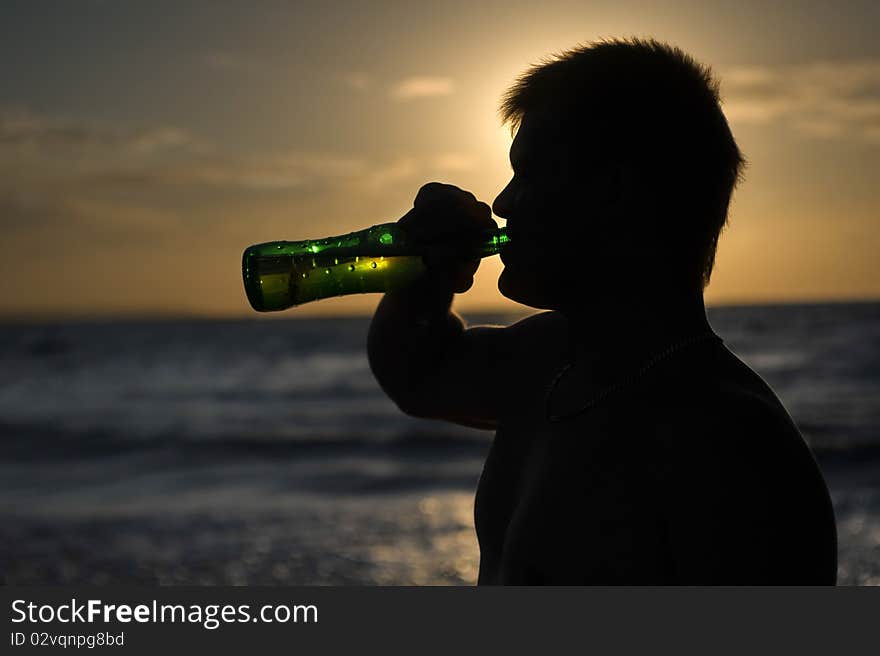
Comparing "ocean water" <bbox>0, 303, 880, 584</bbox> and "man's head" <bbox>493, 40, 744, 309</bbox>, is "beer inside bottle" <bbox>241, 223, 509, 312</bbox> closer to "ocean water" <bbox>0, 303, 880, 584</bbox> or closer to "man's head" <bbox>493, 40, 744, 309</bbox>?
"man's head" <bbox>493, 40, 744, 309</bbox>

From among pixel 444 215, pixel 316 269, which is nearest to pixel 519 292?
pixel 444 215

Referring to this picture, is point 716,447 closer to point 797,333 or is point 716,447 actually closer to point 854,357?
point 854,357

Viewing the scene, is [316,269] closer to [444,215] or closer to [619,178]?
[444,215]

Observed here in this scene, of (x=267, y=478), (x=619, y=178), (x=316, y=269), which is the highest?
(x=267, y=478)

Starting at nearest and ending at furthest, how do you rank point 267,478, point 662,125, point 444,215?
point 662,125, point 444,215, point 267,478

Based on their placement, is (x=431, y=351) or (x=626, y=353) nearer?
(x=626, y=353)

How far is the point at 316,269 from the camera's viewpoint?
2.36 meters

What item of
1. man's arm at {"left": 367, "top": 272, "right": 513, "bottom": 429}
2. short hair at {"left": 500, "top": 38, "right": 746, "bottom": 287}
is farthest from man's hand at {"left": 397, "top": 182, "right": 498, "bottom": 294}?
short hair at {"left": 500, "top": 38, "right": 746, "bottom": 287}

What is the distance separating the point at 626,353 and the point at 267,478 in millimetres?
9984

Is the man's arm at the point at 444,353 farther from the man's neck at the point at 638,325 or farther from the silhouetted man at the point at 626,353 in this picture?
the man's neck at the point at 638,325

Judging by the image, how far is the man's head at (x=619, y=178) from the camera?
1.66 m

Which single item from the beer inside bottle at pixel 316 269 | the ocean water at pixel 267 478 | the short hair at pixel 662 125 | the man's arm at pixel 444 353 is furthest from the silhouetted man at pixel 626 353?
the ocean water at pixel 267 478

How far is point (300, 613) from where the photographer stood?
2.21m

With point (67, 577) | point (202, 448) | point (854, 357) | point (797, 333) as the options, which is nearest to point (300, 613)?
point (67, 577)
